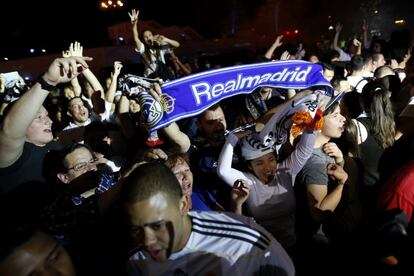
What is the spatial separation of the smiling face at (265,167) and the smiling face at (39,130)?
6.28 feet

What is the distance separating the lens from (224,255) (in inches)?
73.7

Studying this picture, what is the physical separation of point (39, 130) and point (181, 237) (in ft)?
6.41

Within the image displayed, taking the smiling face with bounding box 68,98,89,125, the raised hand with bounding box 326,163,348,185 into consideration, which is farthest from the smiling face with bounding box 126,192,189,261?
the smiling face with bounding box 68,98,89,125

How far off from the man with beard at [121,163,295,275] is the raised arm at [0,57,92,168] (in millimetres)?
943

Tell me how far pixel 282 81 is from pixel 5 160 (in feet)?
8.25

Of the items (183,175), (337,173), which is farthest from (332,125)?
(183,175)

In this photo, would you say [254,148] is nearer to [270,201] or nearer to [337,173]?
[270,201]

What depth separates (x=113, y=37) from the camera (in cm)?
1828

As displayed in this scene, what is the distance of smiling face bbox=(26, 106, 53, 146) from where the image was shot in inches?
120

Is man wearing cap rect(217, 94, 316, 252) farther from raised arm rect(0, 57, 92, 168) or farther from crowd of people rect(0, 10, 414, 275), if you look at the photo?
raised arm rect(0, 57, 92, 168)

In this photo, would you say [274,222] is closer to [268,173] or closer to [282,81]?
[268,173]

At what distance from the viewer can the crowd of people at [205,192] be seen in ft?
5.60

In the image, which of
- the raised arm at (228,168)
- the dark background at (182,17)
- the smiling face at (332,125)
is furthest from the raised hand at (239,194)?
the dark background at (182,17)

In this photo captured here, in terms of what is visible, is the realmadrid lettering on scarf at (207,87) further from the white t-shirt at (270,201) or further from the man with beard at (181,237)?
the man with beard at (181,237)
